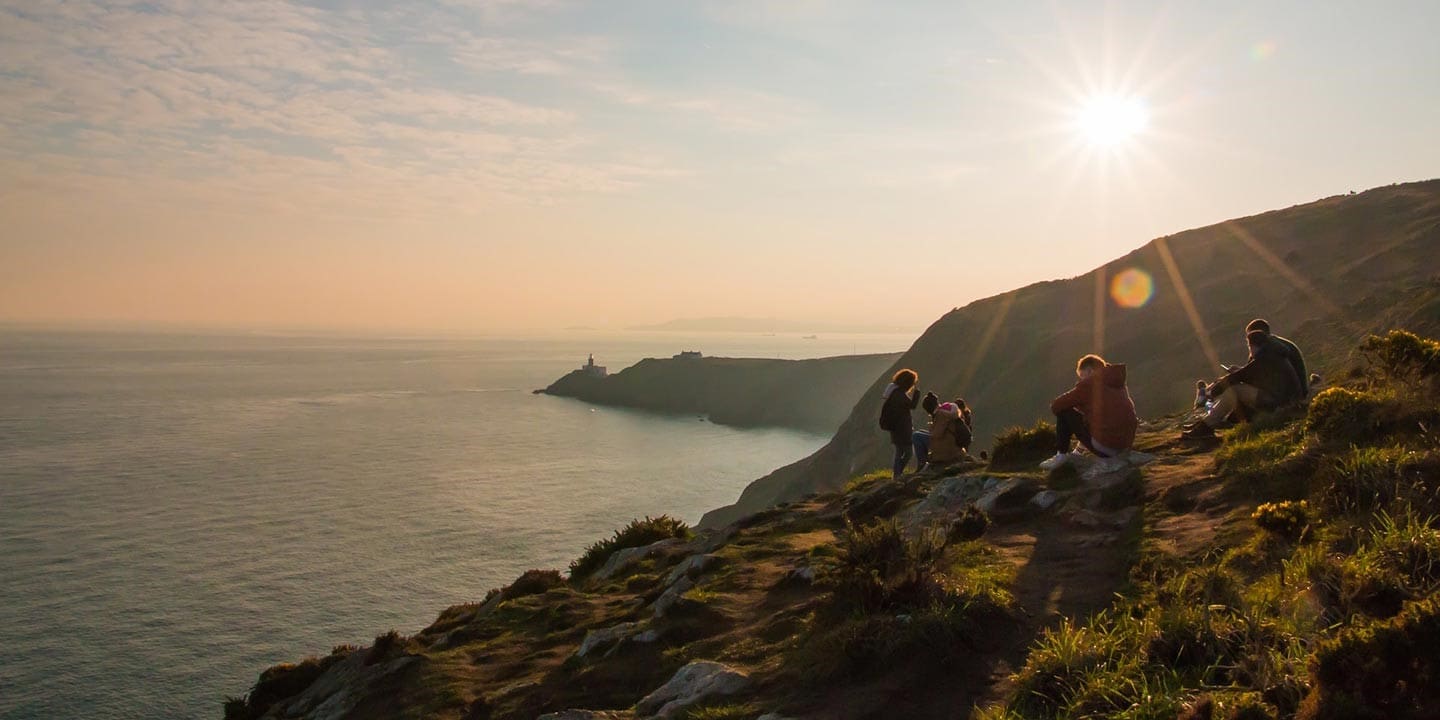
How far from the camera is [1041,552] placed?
10.3m

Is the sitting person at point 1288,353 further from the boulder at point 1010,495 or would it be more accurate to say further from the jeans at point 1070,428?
the boulder at point 1010,495

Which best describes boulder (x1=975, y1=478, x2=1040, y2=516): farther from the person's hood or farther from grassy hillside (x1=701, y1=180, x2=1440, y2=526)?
grassy hillside (x1=701, y1=180, x2=1440, y2=526)

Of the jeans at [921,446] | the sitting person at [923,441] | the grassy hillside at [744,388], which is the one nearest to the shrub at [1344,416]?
the sitting person at [923,441]

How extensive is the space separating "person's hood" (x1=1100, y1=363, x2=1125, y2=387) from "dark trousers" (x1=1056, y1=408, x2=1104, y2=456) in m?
0.76

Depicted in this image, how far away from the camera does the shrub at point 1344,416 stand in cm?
966

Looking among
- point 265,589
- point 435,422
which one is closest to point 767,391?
point 435,422

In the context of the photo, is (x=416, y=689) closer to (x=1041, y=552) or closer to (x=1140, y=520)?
(x=1041, y=552)

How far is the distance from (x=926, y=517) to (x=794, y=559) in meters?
2.40

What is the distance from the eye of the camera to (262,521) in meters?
64.1

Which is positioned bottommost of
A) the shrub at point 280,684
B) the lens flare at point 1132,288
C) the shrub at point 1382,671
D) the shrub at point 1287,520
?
the shrub at point 280,684

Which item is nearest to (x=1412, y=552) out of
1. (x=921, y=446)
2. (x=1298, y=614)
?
(x=1298, y=614)

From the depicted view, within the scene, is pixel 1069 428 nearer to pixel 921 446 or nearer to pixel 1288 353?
pixel 1288 353

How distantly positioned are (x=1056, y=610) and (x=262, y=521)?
228 ft

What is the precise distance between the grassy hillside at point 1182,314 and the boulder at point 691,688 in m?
23.4
